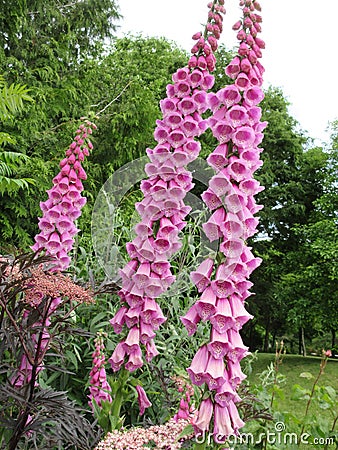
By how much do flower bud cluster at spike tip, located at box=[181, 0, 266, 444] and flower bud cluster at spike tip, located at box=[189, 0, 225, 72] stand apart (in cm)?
23

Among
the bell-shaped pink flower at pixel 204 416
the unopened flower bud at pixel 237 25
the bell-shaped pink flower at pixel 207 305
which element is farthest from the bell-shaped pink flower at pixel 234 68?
the bell-shaped pink flower at pixel 204 416

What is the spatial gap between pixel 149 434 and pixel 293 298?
14.9 meters

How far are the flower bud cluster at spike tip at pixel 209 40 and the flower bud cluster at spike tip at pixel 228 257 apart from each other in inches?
9.0

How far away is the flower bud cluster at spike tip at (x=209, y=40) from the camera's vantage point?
188 cm

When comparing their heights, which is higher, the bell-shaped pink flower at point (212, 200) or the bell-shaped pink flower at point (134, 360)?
the bell-shaped pink flower at point (212, 200)

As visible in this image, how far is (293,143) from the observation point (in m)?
17.1

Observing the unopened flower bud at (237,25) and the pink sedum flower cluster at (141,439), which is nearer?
the pink sedum flower cluster at (141,439)

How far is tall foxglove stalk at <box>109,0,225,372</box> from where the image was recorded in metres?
1.85

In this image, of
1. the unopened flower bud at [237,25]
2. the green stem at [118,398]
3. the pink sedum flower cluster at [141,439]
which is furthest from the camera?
the green stem at [118,398]

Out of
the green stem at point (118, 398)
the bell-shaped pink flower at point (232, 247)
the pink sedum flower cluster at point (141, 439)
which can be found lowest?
the pink sedum flower cluster at point (141, 439)

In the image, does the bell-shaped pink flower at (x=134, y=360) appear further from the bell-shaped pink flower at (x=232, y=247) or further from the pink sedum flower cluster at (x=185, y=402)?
the bell-shaped pink flower at (x=232, y=247)

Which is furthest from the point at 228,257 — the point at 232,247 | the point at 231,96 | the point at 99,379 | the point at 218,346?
the point at 99,379

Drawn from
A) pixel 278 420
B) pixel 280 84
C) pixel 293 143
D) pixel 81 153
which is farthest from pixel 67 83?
pixel 280 84

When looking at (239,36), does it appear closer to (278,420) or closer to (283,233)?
(278,420)
